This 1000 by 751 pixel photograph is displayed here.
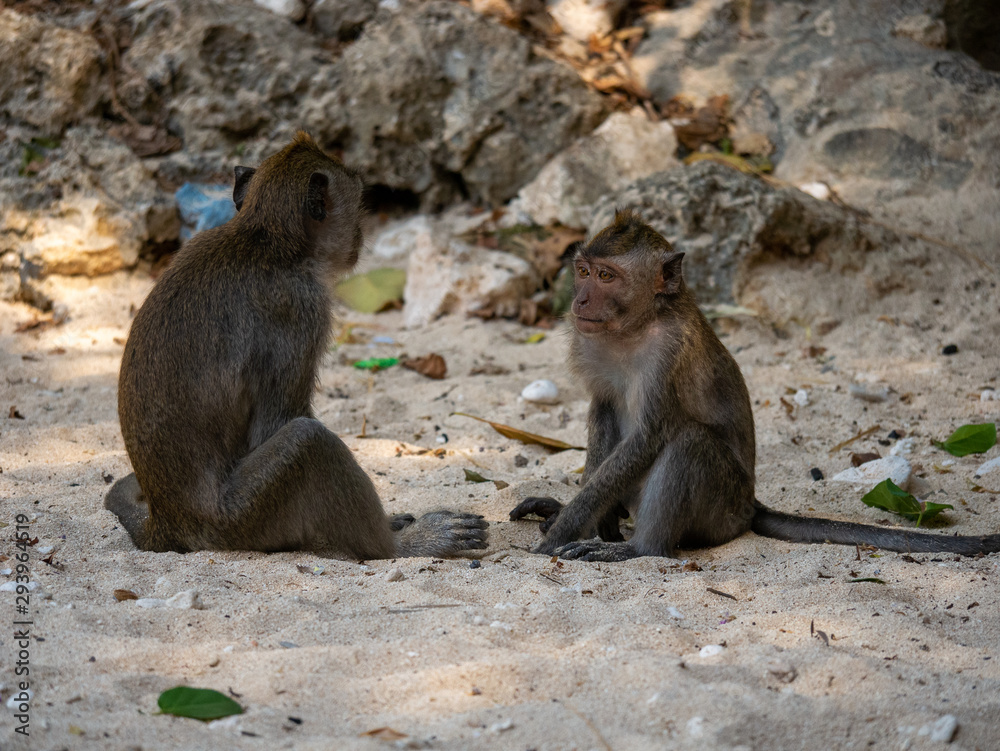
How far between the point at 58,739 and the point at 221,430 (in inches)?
64.9

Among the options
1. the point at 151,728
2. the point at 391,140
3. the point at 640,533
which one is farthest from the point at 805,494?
the point at 391,140

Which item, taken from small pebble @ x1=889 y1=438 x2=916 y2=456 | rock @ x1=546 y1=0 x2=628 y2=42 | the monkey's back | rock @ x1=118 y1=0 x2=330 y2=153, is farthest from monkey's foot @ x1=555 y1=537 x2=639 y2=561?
rock @ x1=546 y1=0 x2=628 y2=42

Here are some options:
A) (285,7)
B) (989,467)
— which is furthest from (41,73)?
(989,467)

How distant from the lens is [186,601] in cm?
328

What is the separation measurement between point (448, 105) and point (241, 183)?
4.85 metres

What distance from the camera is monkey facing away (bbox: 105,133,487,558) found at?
150 inches

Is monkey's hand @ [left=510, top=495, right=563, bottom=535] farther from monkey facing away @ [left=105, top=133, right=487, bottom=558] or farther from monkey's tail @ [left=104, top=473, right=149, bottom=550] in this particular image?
monkey's tail @ [left=104, top=473, right=149, bottom=550]

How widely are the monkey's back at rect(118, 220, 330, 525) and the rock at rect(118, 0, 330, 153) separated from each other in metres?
5.32

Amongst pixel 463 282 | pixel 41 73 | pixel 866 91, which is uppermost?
pixel 866 91

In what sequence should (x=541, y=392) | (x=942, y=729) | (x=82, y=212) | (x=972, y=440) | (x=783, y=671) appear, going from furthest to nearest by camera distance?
(x=82, y=212), (x=541, y=392), (x=972, y=440), (x=783, y=671), (x=942, y=729)

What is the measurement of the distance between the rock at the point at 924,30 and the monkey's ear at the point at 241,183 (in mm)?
6913

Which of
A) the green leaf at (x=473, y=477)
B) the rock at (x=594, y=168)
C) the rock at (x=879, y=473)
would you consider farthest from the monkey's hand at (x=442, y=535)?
the rock at (x=594, y=168)

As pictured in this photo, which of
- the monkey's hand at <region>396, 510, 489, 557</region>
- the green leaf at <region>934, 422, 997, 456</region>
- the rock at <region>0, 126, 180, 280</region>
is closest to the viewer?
the monkey's hand at <region>396, 510, 489, 557</region>

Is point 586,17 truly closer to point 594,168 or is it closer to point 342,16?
point 594,168
